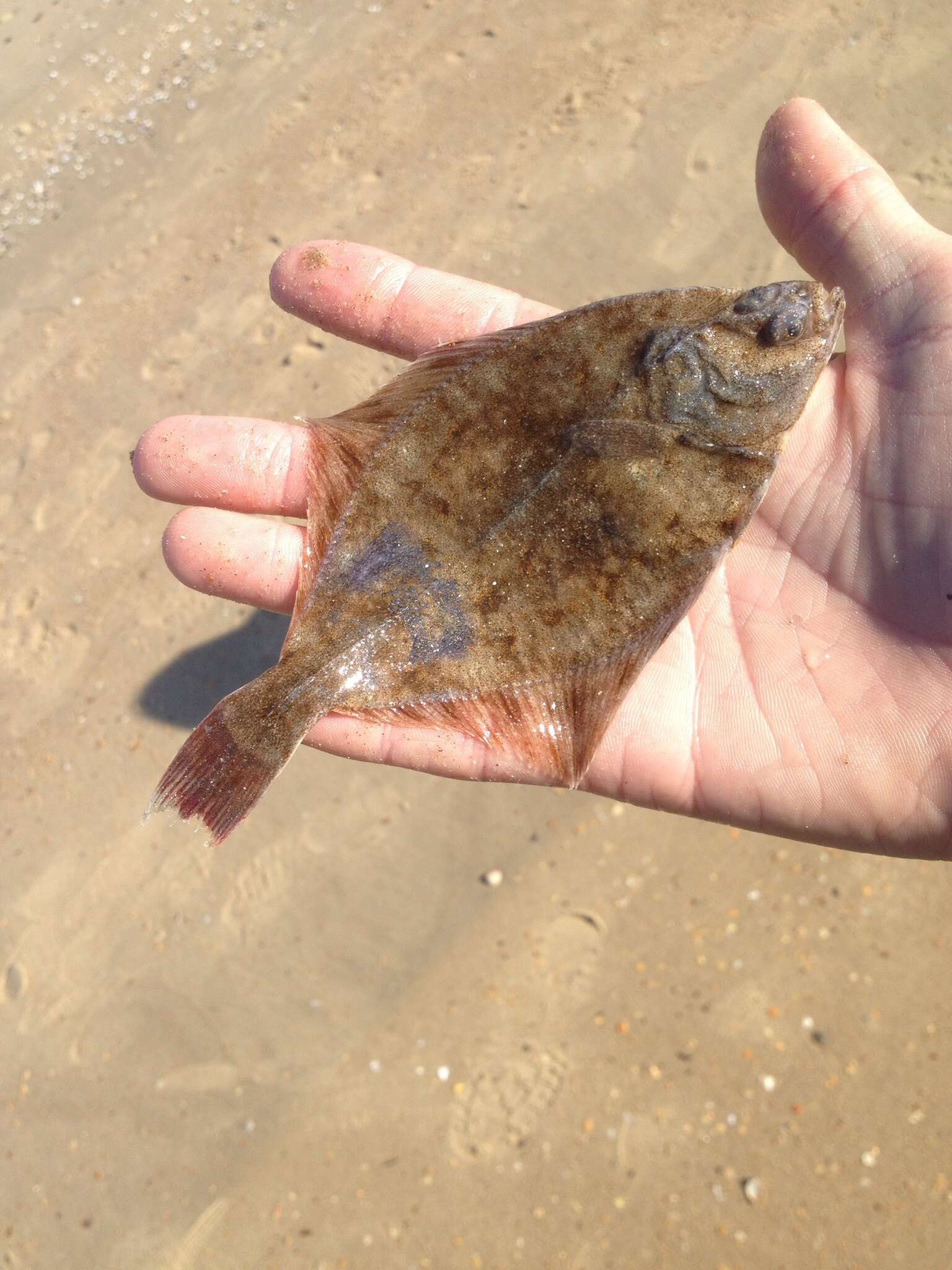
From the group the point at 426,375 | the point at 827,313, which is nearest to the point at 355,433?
the point at 426,375

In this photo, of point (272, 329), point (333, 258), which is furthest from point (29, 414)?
point (333, 258)

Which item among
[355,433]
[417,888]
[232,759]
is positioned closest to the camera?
[232,759]

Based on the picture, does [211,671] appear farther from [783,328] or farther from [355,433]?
[783,328]

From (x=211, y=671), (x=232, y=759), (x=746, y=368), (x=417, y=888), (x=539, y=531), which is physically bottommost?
(x=417, y=888)

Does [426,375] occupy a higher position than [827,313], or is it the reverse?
[426,375]

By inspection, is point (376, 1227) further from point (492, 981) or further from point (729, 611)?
point (729, 611)
